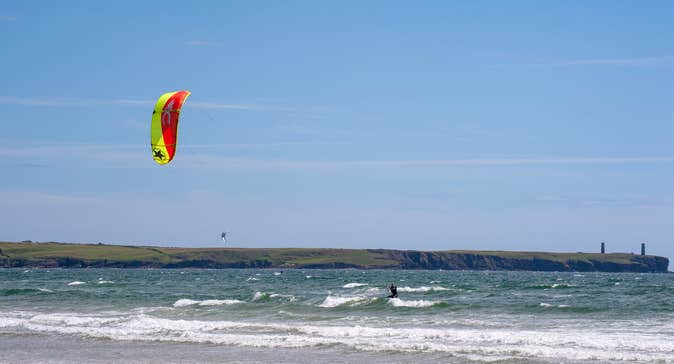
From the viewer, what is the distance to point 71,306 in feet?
158

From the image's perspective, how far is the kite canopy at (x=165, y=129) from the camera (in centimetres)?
2955

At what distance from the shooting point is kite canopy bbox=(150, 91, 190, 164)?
29547 millimetres

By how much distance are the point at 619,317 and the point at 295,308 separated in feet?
49.0

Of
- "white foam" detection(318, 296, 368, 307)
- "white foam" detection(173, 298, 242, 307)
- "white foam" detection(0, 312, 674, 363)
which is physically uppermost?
"white foam" detection(318, 296, 368, 307)

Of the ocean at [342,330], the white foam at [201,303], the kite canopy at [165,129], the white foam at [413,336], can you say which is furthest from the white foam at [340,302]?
the kite canopy at [165,129]

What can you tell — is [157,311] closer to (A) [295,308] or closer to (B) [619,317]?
(A) [295,308]

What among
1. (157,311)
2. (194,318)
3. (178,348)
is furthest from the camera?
(157,311)

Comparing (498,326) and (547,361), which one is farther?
(498,326)

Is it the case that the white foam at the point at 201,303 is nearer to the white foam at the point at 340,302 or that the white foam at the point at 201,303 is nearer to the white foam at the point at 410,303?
the white foam at the point at 340,302

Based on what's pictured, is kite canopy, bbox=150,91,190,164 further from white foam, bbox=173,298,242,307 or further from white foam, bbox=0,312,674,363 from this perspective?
white foam, bbox=173,298,242,307

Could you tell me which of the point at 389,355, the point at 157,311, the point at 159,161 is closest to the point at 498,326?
the point at 389,355

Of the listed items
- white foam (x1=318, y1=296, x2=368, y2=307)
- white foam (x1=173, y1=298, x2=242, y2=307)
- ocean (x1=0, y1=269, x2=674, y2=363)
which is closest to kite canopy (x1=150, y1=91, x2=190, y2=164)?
ocean (x1=0, y1=269, x2=674, y2=363)

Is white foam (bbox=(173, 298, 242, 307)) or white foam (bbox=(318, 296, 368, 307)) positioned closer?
white foam (bbox=(318, 296, 368, 307))

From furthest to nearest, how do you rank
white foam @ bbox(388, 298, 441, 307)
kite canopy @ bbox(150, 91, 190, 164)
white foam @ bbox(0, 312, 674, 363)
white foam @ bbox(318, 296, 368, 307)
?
white foam @ bbox(318, 296, 368, 307) → white foam @ bbox(388, 298, 441, 307) → kite canopy @ bbox(150, 91, 190, 164) → white foam @ bbox(0, 312, 674, 363)
